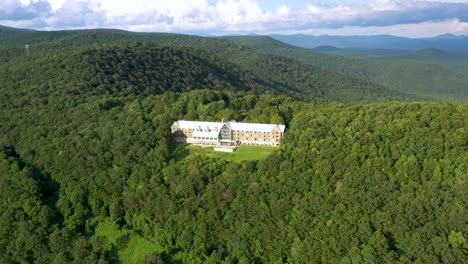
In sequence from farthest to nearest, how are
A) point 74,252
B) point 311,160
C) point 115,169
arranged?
1. point 115,169
2. point 311,160
3. point 74,252

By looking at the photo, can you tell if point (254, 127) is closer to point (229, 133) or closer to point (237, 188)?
point (229, 133)

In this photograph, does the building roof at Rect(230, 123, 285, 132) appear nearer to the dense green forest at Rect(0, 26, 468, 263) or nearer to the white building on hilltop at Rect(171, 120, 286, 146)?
the white building on hilltop at Rect(171, 120, 286, 146)

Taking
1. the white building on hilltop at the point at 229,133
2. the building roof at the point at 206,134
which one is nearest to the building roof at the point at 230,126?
the white building on hilltop at the point at 229,133

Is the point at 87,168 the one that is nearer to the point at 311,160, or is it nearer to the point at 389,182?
the point at 311,160

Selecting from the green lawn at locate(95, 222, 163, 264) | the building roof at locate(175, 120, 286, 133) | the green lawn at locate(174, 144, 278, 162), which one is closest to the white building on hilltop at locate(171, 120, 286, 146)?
the building roof at locate(175, 120, 286, 133)

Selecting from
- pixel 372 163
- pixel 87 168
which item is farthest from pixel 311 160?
pixel 87 168

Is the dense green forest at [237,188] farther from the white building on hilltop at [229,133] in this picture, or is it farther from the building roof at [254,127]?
the building roof at [254,127]

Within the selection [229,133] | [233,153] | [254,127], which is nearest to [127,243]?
[233,153]
